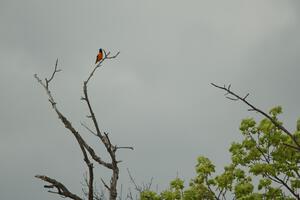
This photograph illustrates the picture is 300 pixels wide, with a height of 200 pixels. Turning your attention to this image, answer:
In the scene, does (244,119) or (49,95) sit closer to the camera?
(49,95)

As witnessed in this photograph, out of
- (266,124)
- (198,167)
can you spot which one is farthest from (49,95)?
(266,124)

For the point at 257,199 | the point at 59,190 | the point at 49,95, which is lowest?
the point at 59,190

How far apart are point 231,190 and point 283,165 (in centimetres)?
232

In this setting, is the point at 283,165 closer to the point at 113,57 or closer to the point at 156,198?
the point at 156,198

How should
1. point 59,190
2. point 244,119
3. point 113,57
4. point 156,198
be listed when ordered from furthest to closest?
point 244,119 → point 156,198 → point 113,57 → point 59,190

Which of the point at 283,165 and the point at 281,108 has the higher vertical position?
the point at 281,108

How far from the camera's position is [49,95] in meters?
4.56

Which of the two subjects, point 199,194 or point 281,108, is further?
point 281,108

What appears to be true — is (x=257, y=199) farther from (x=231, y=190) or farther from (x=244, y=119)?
(x=244, y=119)

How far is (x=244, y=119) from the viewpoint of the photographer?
1416 cm

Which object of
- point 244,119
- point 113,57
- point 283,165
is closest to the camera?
point 113,57

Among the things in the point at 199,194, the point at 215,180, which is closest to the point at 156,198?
the point at 199,194

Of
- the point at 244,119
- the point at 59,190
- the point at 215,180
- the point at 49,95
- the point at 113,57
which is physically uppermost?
the point at 244,119

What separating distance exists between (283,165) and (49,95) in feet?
34.9
